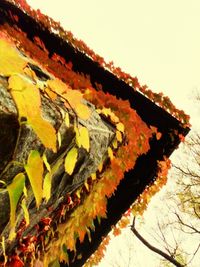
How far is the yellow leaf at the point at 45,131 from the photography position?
3.69ft

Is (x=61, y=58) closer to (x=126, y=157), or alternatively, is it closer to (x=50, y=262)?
(x=126, y=157)

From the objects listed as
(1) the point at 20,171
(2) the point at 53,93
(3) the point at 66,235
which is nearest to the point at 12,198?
(1) the point at 20,171

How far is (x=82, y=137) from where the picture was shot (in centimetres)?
163

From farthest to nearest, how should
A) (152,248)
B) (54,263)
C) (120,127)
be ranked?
1. (152,248)
2. (54,263)
3. (120,127)

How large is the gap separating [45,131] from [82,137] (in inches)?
19.7

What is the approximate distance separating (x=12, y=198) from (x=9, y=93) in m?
0.38

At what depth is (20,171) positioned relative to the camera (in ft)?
4.42

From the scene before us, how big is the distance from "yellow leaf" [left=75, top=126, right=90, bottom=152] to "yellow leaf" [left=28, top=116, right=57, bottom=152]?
0.43 m

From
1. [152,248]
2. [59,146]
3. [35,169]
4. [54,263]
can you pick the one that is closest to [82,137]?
[59,146]

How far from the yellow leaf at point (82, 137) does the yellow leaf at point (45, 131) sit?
0.43m

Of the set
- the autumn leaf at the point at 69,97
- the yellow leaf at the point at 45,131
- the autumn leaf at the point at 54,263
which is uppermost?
the autumn leaf at the point at 69,97

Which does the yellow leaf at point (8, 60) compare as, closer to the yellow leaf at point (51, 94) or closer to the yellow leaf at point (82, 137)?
the yellow leaf at point (51, 94)

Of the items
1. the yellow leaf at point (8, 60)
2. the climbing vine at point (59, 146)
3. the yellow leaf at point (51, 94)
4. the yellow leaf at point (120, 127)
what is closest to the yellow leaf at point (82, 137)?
the climbing vine at point (59, 146)

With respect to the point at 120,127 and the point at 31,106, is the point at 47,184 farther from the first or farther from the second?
the point at 120,127
